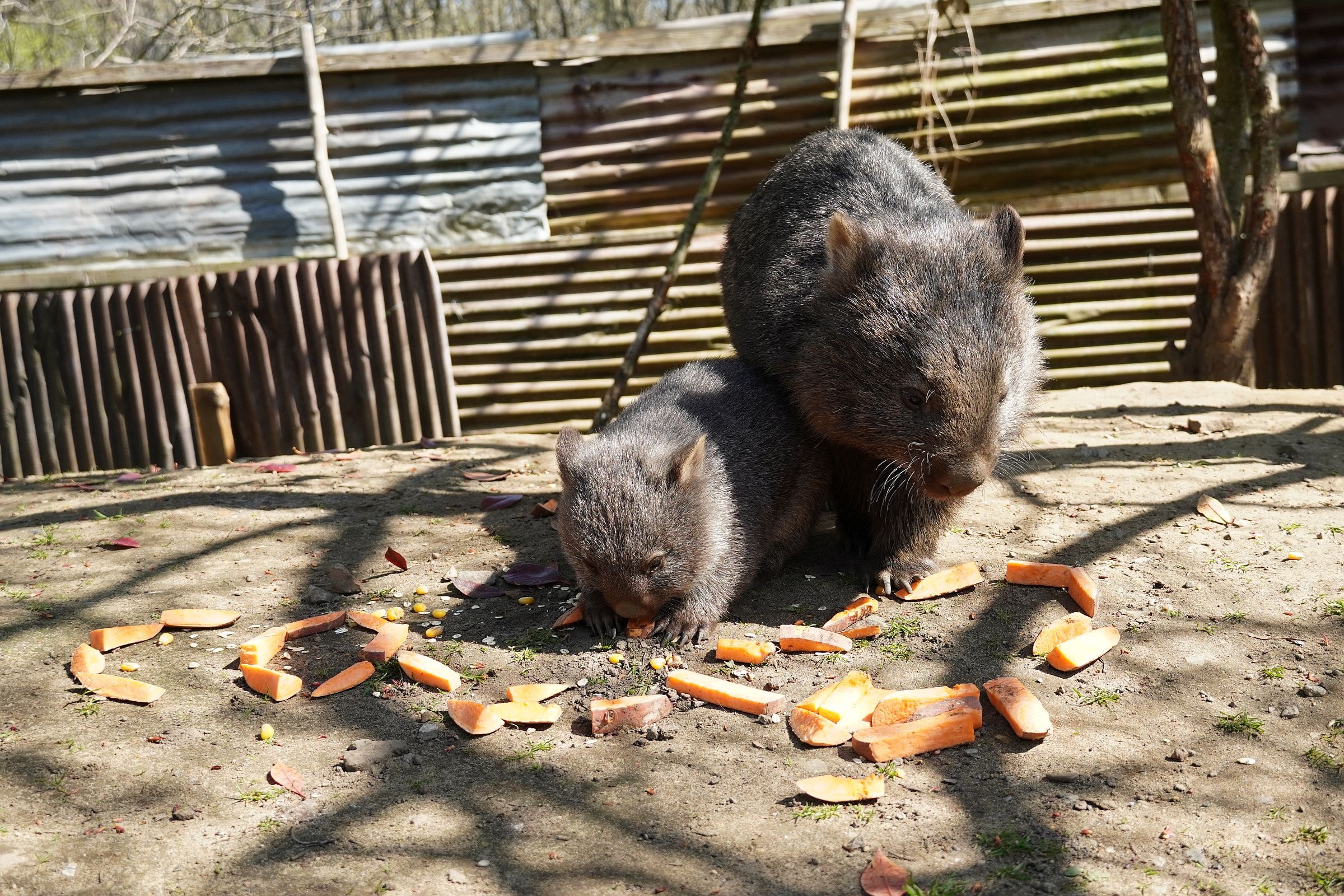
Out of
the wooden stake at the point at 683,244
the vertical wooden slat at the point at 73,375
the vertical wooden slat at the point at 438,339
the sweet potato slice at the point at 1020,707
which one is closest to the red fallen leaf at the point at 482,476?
the wooden stake at the point at 683,244

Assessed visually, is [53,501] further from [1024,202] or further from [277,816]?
[1024,202]

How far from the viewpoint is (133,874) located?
2801 millimetres

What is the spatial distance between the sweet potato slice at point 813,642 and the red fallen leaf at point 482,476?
2726mm

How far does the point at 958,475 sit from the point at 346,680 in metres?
2.34

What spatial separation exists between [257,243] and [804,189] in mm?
6002

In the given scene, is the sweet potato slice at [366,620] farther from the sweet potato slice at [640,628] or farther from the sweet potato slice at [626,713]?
the sweet potato slice at [626,713]

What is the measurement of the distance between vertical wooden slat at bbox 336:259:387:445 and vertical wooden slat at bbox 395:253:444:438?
32 cm

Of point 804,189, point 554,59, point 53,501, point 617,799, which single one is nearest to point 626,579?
point 617,799

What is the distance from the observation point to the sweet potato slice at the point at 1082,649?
3756 millimetres

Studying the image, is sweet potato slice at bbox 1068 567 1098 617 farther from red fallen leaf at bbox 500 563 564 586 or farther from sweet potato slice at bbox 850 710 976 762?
red fallen leaf at bbox 500 563 564 586

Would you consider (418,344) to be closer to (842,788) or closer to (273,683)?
(273,683)

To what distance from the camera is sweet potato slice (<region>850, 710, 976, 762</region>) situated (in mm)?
3338

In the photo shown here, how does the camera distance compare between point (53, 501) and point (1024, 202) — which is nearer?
point (53, 501)

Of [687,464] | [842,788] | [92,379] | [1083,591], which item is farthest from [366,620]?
[92,379]
